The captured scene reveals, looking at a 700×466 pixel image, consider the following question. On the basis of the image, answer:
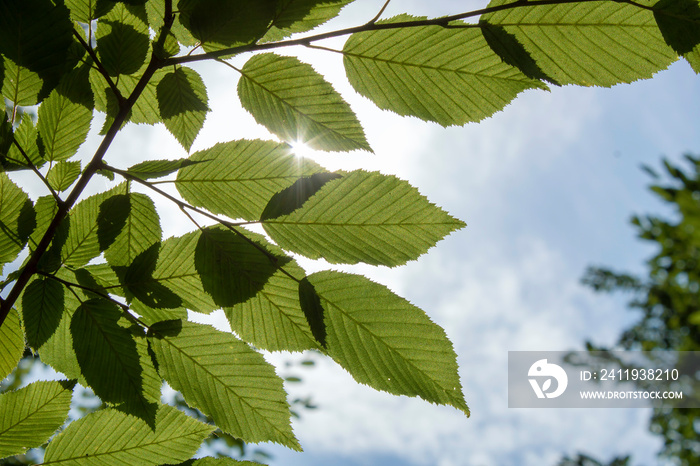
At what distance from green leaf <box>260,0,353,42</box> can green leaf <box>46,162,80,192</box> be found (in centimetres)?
43

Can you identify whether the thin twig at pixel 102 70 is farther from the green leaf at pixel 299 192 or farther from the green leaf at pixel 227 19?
the green leaf at pixel 299 192

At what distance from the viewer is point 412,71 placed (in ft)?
2.38

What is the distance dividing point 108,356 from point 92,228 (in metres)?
0.22

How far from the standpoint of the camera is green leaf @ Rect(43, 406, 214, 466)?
2.60 feet

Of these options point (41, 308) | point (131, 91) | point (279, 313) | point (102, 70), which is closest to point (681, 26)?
point (279, 313)

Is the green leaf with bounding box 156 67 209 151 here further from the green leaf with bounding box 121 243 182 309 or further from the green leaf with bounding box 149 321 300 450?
the green leaf with bounding box 149 321 300 450

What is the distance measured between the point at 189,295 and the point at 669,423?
9.78m

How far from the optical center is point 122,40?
2.49 feet

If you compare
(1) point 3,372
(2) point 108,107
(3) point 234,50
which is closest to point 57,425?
(1) point 3,372

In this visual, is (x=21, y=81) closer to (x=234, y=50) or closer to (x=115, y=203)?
(x=115, y=203)

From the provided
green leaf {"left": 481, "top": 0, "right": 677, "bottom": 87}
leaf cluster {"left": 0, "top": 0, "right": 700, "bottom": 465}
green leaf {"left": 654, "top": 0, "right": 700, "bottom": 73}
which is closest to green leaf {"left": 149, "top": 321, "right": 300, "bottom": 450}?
leaf cluster {"left": 0, "top": 0, "right": 700, "bottom": 465}

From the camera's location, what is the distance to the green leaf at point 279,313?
76 cm

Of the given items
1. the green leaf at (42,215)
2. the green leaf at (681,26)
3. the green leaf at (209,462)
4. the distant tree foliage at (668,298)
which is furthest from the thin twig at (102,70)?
the distant tree foliage at (668,298)

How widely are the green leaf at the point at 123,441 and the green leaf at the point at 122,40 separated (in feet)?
1.95
